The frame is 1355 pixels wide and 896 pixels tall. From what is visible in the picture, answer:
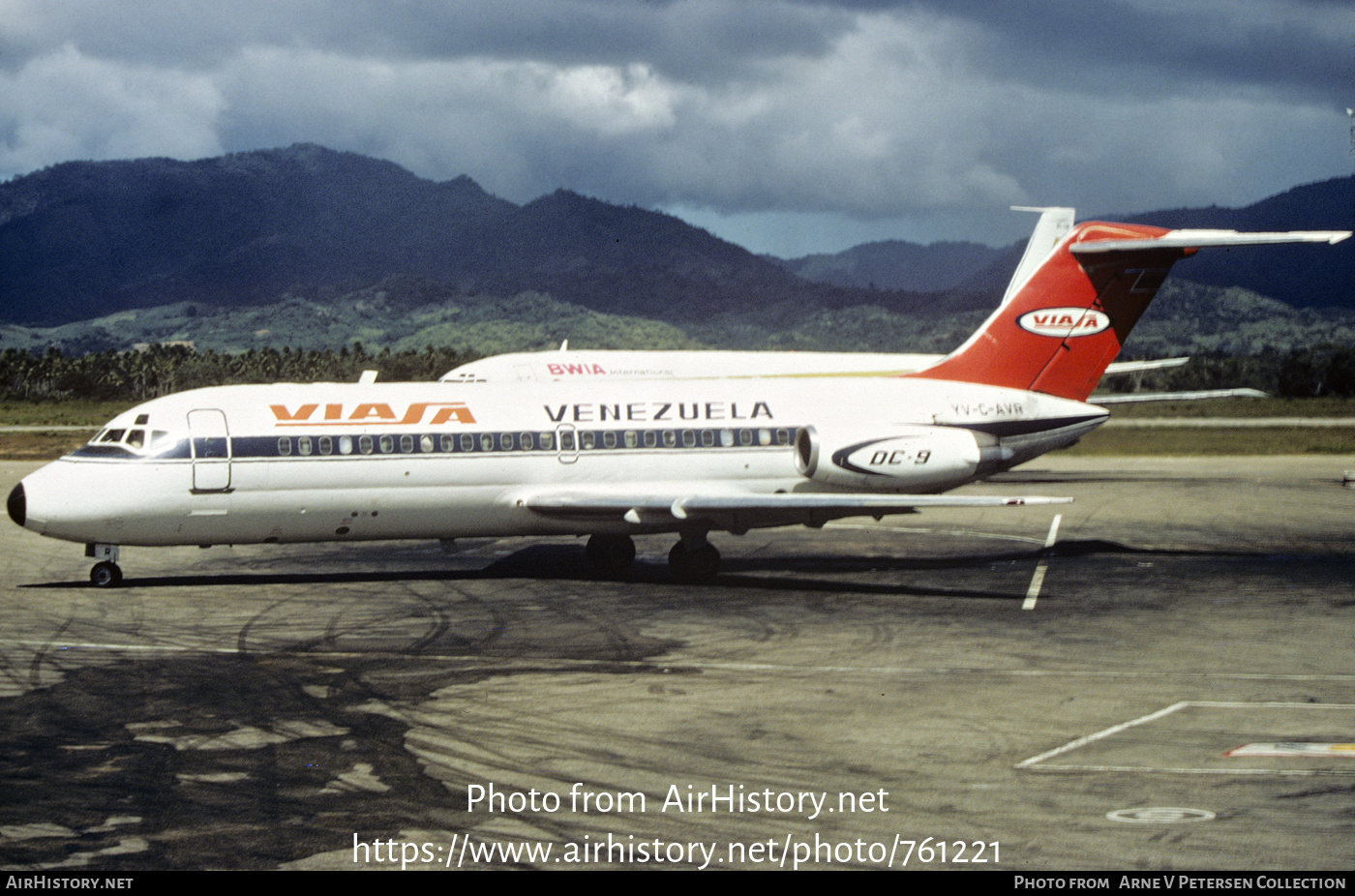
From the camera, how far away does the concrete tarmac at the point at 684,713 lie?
1125 cm

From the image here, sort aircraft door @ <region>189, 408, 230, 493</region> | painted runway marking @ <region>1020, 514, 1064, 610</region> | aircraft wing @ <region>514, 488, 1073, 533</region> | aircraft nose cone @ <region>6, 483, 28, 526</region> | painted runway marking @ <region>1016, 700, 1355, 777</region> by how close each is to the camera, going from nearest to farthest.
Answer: painted runway marking @ <region>1016, 700, 1355, 777</region>
aircraft nose cone @ <region>6, 483, 28, 526</region>
painted runway marking @ <region>1020, 514, 1064, 610</region>
aircraft door @ <region>189, 408, 230, 493</region>
aircraft wing @ <region>514, 488, 1073, 533</region>

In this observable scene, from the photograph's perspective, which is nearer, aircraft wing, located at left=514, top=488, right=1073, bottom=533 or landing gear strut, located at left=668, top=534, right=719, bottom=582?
aircraft wing, located at left=514, top=488, right=1073, bottom=533

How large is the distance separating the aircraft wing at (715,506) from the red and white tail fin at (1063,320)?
5.13m

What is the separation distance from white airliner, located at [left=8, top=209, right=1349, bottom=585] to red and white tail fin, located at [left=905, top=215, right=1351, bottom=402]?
0.14 feet

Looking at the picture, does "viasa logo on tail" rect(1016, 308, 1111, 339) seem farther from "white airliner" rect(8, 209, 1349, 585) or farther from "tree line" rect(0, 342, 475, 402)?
"tree line" rect(0, 342, 475, 402)

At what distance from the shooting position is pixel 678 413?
2561 centimetres

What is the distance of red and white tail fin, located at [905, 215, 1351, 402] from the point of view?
2784 centimetres

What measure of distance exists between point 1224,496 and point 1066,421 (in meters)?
14.5

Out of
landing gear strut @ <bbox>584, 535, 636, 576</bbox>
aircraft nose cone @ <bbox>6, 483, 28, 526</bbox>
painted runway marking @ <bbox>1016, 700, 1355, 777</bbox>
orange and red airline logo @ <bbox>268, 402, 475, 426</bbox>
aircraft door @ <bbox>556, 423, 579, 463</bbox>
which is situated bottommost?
painted runway marking @ <bbox>1016, 700, 1355, 777</bbox>

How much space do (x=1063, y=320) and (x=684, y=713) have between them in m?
16.3

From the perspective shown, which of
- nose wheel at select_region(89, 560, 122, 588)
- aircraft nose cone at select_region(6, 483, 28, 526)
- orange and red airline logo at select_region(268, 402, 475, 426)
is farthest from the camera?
Answer: nose wheel at select_region(89, 560, 122, 588)

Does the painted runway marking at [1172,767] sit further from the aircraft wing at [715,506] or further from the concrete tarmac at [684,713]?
the aircraft wing at [715,506]

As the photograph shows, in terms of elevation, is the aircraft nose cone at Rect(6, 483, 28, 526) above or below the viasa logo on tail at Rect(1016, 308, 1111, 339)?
below

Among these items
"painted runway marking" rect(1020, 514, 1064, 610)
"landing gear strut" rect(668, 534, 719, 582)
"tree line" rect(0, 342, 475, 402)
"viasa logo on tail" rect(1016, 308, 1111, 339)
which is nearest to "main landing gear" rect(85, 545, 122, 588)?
"landing gear strut" rect(668, 534, 719, 582)
